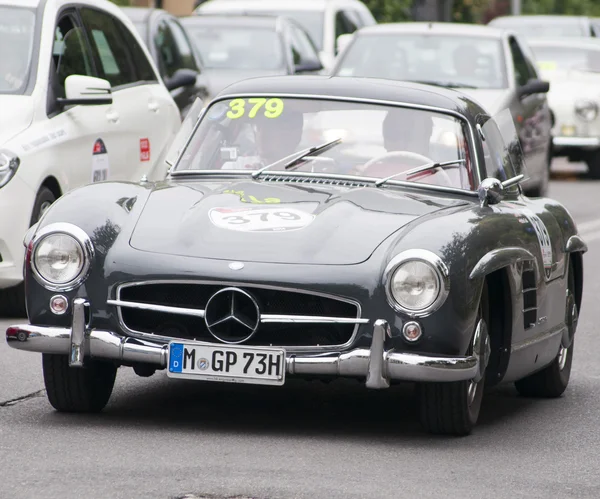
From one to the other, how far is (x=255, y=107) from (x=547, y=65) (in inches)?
589

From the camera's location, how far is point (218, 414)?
691 centimetres

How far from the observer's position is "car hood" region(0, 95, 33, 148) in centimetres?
937

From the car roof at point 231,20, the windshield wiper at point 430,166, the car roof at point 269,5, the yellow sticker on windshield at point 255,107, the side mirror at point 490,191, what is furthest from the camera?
the car roof at point 269,5

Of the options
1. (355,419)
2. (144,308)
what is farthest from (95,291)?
(355,419)

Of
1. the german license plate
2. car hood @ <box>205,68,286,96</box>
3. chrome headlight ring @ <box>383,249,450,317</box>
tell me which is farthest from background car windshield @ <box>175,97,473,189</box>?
car hood @ <box>205,68,286,96</box>

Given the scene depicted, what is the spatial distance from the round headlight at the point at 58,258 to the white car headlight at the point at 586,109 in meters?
15.5

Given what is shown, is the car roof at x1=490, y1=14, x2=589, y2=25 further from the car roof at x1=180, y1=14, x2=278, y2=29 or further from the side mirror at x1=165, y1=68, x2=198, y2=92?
the side mirror at x1=165, y1=68, x2=198, y2=92

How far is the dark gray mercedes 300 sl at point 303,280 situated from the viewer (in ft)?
20.4

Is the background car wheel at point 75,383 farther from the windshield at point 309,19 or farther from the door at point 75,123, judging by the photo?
the windshield at point 309,19

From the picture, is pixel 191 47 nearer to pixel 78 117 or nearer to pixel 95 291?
pixel 78 117

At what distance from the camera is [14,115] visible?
31.1 ft

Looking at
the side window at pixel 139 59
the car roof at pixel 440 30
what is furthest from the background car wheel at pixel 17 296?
the car roof at pixel 440 30

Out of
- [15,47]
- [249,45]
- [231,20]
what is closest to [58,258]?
[15,47]

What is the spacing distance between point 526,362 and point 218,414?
1330mm
